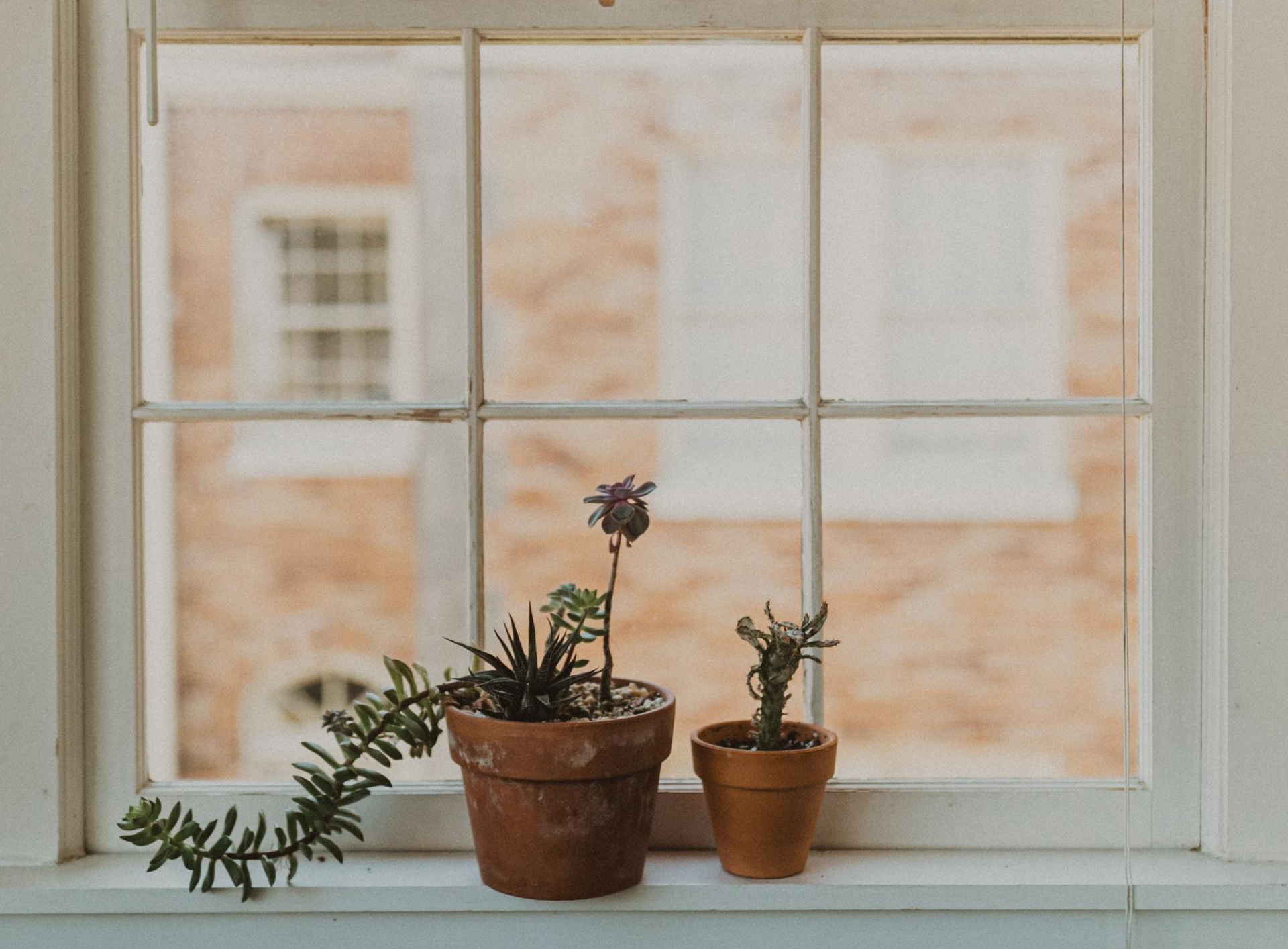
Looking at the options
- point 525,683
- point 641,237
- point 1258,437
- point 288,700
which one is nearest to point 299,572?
point 288,700

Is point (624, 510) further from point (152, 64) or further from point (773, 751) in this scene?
point (152, 64)

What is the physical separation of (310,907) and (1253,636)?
1025 mm

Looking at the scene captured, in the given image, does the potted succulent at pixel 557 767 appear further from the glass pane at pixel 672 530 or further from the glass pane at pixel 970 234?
the glass pane at pixel 970 234

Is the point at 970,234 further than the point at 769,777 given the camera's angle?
Yes

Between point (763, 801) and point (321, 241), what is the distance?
4.14 metres

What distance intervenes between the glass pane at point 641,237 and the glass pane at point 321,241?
0.89ft

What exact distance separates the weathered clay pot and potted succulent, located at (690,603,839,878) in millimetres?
72

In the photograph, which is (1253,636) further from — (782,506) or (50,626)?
(782,506)

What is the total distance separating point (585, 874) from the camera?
1.04m

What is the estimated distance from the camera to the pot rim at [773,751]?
105 centimetres

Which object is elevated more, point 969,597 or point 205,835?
point 205,835

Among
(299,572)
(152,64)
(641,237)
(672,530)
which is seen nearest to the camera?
(152,64)

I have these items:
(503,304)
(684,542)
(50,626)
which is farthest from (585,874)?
(503,304)

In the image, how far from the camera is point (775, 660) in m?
1.06
